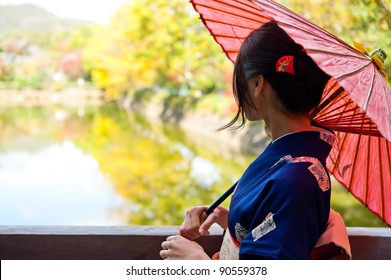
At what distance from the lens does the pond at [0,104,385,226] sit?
834cm

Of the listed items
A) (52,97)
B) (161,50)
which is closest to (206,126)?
(161,50)

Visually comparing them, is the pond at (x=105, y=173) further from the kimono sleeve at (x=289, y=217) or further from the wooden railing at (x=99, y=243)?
the kimono sleeve at (x=289, y=217)

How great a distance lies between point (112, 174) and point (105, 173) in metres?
0.26

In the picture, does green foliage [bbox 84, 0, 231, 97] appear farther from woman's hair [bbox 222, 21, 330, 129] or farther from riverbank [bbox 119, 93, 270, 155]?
woman's hair [bbox 222, 21, 330, 129]

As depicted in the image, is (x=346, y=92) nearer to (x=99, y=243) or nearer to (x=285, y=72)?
(x=285, y=72)

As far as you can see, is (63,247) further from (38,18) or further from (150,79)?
(38,18)

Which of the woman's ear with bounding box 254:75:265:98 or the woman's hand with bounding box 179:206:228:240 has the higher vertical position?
the woman's ear with bounding box 254:75:265:98

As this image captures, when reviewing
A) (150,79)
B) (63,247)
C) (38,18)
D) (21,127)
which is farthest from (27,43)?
(63,247)

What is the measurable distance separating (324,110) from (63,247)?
23.3 inches

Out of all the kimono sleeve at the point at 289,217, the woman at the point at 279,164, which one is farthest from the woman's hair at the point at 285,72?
the kimono sleeve at the point at 289,217

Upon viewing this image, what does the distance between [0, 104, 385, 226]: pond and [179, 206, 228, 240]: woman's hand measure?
5.46 meters

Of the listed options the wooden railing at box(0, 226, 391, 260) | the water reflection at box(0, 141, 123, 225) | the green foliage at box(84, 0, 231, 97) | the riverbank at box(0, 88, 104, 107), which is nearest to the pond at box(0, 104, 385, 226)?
the water reflection at box(0, 141, 123, 225)

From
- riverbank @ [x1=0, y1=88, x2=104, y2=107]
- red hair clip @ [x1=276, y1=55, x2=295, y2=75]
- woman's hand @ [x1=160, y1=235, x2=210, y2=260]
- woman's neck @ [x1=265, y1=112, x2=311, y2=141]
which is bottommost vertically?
riverbank @ [x1=0, y1=88, x2=104, y2=107]

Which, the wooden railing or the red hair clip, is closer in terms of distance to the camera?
the red hair clip
